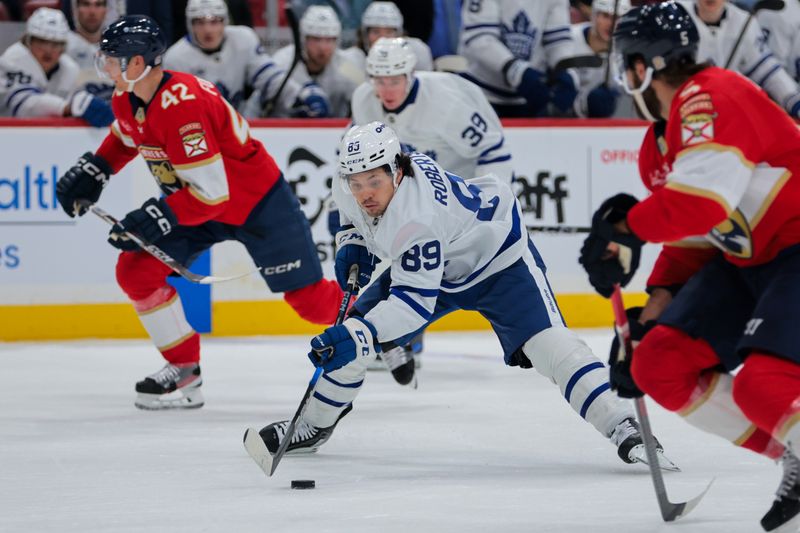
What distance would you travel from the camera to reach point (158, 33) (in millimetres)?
4645

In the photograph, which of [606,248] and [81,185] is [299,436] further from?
[81,185]

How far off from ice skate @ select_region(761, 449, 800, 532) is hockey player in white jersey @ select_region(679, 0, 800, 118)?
495 centimetres

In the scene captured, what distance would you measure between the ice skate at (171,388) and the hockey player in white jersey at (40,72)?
2216mm

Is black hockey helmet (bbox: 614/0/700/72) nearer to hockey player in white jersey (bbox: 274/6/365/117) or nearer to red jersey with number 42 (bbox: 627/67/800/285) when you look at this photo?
red jersey with number 42 (bbox: 627/67/800/285)

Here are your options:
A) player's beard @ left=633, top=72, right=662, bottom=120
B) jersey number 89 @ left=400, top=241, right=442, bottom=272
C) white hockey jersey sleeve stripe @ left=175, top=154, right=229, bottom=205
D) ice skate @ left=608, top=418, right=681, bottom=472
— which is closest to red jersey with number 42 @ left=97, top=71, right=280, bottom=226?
white hockey jersey sleeve stripe @ left=175, top=154, right=229, bottom=205

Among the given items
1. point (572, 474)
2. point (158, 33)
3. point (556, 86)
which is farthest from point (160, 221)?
point (556, 86)

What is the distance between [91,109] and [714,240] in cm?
431

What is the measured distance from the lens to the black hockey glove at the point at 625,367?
2.99 m

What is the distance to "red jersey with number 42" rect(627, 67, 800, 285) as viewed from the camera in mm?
2631

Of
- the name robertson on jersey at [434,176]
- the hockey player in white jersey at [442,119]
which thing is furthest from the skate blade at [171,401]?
the name robertson on jersey at [434,176]

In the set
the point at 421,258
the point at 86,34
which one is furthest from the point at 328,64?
the point at 421,258

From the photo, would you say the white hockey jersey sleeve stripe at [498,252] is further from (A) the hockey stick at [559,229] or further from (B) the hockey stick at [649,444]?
(A) the hockey stick at [559,229]

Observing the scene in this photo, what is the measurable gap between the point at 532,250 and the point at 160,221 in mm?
1293

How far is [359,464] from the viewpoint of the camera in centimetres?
379
